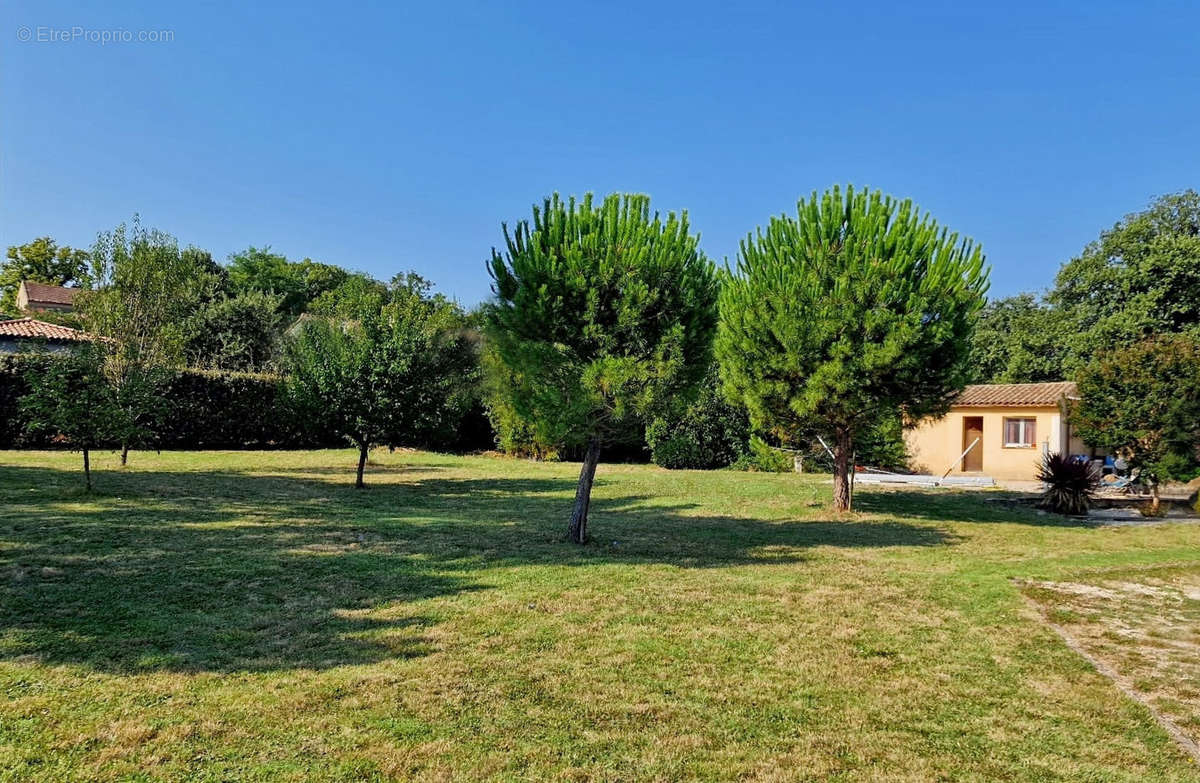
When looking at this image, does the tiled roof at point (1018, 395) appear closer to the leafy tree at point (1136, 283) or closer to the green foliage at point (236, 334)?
the leafy tree at point (1136, 283)

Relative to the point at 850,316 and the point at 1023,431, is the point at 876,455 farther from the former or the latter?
the point at 850,316

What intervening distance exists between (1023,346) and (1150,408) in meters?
21.3

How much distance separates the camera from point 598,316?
891cm

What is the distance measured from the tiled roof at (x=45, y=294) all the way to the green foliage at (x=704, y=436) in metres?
49.5

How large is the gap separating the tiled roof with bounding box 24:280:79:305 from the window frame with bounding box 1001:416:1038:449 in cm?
5937

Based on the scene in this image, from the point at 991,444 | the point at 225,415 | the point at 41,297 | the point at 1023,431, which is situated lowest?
the point at 225,415

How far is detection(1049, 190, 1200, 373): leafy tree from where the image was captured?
28.6 metres

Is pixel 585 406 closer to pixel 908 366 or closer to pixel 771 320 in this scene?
pixel 771 320

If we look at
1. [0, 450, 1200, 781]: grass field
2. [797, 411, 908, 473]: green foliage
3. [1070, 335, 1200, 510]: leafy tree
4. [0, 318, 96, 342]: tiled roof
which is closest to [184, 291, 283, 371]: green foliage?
[0, 318, 96, 342]: tiled roof

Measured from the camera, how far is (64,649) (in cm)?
460

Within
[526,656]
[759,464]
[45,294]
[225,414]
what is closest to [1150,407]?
[759,464]

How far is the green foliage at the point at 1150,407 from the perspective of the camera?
14.6 m

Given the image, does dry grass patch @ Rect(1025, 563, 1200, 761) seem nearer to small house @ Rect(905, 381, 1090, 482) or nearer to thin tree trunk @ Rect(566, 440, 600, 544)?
thin tree trunk @ Rect(566, 440, 600, 544)

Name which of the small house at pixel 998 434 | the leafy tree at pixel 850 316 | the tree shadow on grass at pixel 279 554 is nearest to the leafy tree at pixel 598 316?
the tree shadow on grass at pixel 279 554
